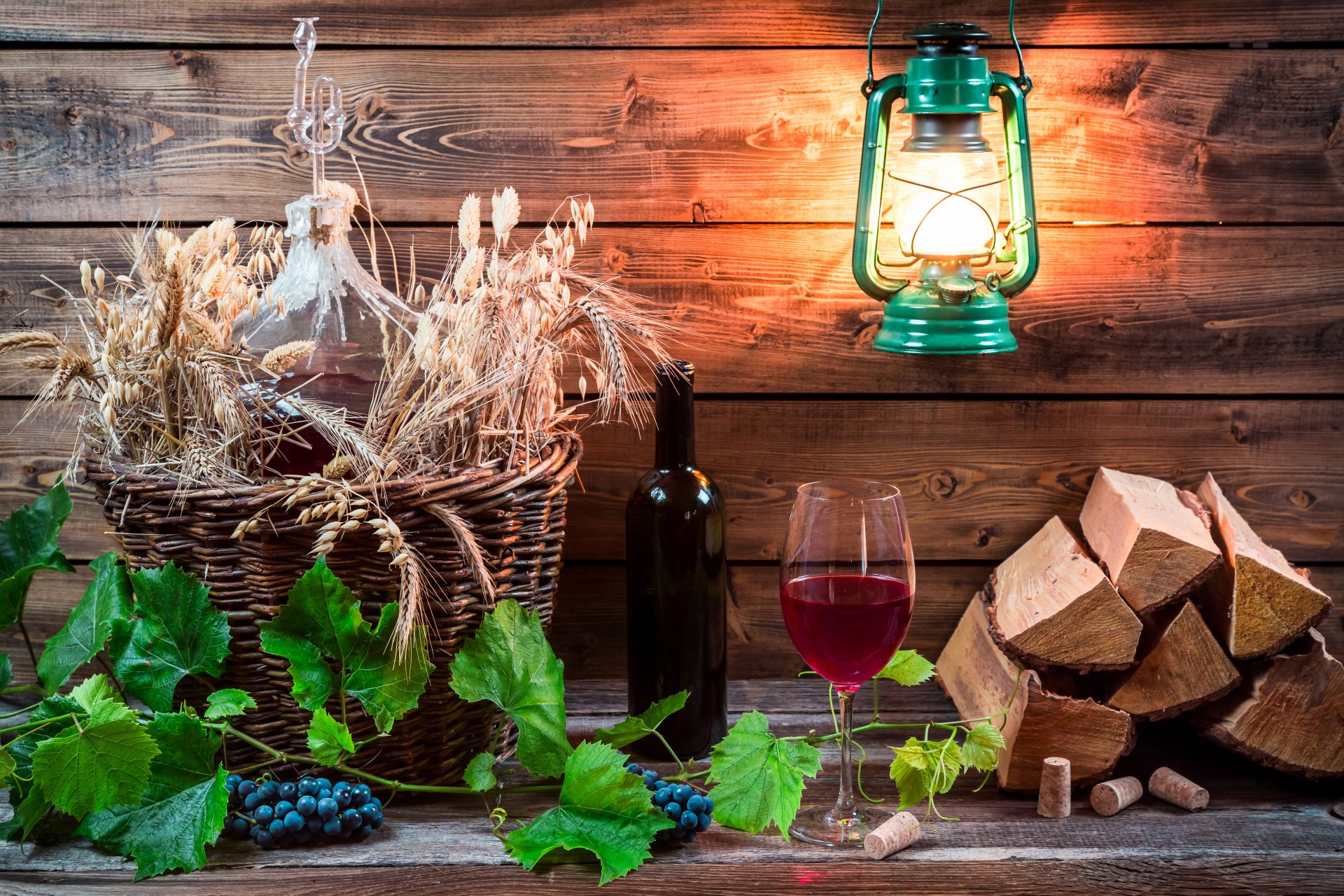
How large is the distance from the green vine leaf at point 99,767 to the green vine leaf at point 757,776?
1.45 feet

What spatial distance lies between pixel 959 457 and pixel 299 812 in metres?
0.79

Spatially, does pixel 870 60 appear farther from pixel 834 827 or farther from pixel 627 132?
pixel 834 827

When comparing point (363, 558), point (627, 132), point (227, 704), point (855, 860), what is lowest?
point (855, 860)

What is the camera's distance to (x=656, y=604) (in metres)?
1.04

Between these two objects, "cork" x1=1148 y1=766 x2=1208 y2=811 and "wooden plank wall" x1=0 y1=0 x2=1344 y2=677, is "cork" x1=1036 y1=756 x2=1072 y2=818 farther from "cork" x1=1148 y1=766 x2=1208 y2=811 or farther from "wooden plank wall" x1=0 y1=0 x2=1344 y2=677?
"wooden plank wall" x1=0 y1=0 x2=1344 y2=677

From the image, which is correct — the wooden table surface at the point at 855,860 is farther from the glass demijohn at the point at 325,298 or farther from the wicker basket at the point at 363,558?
the glass demijohn at the point at 325,298

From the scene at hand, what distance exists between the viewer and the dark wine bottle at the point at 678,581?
103cm

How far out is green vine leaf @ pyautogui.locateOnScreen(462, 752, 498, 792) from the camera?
933mm

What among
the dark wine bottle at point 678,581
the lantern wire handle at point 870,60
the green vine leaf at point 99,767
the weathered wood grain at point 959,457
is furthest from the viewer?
the weathered wood grain at point 959,457

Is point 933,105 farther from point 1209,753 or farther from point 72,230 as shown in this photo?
point 72,230

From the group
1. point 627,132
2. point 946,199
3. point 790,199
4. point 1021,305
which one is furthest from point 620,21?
point 1021,305

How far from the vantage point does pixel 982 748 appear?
95 cm

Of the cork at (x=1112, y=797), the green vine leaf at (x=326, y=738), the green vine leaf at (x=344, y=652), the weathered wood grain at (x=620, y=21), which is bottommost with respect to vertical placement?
the cork at (x=1112, y=797)

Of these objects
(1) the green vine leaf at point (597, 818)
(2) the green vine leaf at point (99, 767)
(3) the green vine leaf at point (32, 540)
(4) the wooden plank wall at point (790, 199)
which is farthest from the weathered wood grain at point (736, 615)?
(2) the green vine leaf at point (99, 767)
